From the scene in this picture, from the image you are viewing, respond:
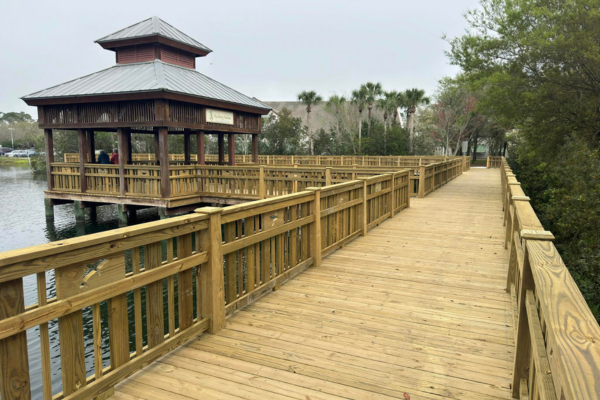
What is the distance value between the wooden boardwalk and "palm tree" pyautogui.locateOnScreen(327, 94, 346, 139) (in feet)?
129

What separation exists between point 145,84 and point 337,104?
31802mm

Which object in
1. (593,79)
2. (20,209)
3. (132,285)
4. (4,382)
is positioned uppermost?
(593,79)

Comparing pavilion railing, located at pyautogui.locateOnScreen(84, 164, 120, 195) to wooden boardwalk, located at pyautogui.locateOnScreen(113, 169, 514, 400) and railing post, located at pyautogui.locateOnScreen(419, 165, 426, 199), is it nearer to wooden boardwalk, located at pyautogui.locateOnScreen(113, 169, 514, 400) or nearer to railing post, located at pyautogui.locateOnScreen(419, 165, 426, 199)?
railing post, located at pyautogui.locateOnScreen(419, 165, 426, 199)

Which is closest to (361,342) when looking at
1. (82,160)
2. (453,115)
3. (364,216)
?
(364,216)

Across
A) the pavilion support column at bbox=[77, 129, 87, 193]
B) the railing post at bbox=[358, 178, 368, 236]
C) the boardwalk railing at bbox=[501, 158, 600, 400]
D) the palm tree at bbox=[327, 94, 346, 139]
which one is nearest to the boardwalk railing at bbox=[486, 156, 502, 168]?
the palm tree at bbox=[327, 94, 346, 139]

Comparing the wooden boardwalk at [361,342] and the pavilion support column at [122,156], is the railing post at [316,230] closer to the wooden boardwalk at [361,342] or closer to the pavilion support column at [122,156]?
the wooden boardwalk at [361,342]

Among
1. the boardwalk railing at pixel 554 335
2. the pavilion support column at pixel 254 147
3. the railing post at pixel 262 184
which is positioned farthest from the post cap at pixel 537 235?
the pavilion support column at pixel 254 147

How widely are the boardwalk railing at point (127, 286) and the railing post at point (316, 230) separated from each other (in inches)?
6.3

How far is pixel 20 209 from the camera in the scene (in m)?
20.2

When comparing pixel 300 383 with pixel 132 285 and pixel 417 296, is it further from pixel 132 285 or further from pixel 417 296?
pixel 417 296

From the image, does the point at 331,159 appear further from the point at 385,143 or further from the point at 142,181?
the point at 142,181

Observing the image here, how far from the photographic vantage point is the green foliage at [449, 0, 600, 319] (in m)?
12.2

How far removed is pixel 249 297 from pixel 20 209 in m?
20.0

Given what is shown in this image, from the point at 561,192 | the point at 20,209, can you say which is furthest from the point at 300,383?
the point at 20,209
